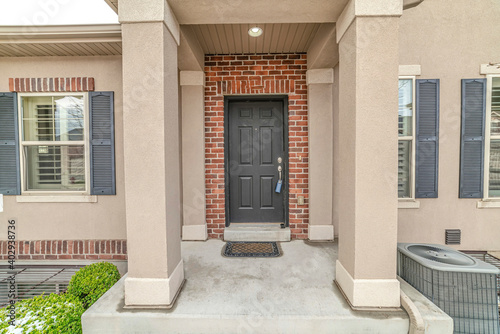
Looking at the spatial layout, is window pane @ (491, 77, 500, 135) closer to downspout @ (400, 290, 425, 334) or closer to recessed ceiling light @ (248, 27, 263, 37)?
downspout @ (400, 290, 425, 334)

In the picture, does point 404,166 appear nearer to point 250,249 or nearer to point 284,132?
point 284,132

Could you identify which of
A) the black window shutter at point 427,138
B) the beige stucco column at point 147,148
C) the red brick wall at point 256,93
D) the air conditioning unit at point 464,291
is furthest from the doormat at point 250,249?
the black window shutter at point 427,138

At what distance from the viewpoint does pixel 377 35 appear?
77.5 inches

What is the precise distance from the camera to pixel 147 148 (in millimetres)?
2029

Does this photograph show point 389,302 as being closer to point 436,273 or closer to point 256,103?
→ point 436,273

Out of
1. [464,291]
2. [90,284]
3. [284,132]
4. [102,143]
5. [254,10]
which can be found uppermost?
[254,10]

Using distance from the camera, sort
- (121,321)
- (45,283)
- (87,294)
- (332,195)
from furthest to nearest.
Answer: (332,195)
(45,283)
(87,294)
(121,321)

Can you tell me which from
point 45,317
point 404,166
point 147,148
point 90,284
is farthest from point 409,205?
point 45,317

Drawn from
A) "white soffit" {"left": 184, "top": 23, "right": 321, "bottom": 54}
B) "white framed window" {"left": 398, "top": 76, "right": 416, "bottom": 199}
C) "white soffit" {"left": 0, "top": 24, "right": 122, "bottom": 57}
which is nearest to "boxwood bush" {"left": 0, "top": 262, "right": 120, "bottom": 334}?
"white soffit" {"left": 0, "top": 24, "right": 122, "bottom": 57}

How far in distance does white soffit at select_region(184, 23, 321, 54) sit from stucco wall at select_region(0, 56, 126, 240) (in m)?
1.22

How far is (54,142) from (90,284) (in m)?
1.94

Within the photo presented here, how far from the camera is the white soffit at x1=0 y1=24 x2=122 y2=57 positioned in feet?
8.98

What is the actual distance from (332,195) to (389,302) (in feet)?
5.48

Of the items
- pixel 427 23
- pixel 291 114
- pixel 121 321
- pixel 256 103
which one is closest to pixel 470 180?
pixel 427 23
